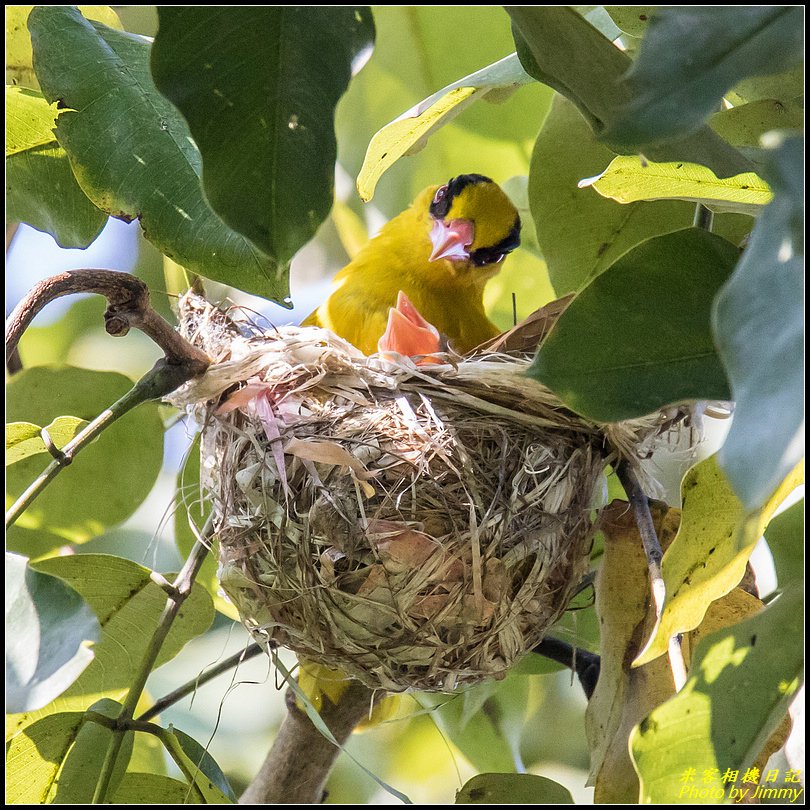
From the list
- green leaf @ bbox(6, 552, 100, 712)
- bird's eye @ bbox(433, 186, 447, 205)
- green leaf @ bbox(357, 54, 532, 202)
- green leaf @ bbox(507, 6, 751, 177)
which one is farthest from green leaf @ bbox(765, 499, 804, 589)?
bird's eye @ bbox(433, 186, 447, 205)

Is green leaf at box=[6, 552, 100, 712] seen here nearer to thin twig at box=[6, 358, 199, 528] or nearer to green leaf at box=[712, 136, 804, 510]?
thin twig at box=[6, 358, 199, 528]

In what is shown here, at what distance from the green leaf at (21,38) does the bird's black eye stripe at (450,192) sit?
88 centimetres

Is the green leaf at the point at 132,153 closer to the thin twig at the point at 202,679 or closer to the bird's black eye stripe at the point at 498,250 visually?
the thin twig at the point at 202,679

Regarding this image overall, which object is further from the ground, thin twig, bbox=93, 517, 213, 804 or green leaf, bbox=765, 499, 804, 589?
thin twig, bbox=93, 517, 213, 804

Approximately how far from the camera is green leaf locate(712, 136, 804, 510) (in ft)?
1.72

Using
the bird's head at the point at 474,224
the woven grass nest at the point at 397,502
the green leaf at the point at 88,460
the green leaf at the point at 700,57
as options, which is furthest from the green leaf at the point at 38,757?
the bird's head at the point at 474,224

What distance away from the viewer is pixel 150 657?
1.33 metres

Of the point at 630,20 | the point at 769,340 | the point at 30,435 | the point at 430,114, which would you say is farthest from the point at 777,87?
the point at 30,435

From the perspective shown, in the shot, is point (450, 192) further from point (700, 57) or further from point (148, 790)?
point (700, 57)

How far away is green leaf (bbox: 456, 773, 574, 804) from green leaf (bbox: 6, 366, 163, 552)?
773 millimetres

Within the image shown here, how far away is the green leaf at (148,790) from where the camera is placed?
1.29 meters

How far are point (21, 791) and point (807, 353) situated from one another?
1.21 meters

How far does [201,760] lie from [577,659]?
2.38 feet

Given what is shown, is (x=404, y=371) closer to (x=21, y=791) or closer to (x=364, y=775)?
(x=21, y=791)
